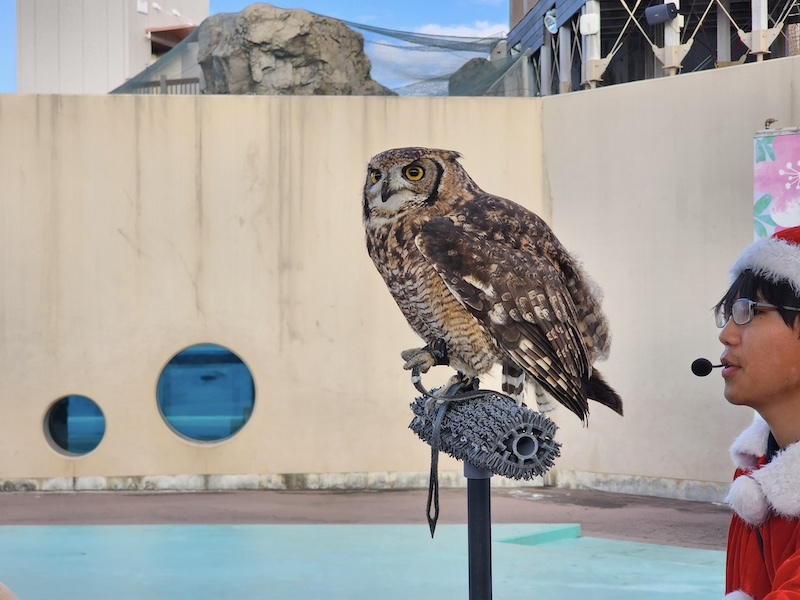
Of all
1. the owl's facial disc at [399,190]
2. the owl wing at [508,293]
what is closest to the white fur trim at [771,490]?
the owl wing at [508,293]

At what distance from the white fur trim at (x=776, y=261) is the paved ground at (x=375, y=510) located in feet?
15.0

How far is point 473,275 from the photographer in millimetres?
2400

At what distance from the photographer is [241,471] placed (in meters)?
7.13

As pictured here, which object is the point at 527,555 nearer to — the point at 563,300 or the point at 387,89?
the point at 563,300

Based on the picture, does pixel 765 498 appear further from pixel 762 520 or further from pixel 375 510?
pixel 375 510

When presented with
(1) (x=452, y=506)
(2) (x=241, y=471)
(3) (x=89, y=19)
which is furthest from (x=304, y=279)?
(3) (x=89, y=19)

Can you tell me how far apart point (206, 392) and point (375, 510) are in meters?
2.79

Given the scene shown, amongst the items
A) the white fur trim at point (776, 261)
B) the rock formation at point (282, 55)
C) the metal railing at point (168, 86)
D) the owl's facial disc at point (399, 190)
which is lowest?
the white fur trim at point (776, 261)

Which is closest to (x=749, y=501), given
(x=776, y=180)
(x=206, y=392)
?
(x=776, y=180)

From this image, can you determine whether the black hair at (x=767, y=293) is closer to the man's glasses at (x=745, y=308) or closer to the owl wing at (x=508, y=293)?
the man's glasses at (x=745, y=308)

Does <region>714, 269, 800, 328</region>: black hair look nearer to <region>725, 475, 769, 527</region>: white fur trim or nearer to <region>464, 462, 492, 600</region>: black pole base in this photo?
<region>725, 475, 769, 527</region>: white fur trim

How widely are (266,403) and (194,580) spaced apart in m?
2.41

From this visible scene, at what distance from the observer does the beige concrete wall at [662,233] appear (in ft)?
21.0

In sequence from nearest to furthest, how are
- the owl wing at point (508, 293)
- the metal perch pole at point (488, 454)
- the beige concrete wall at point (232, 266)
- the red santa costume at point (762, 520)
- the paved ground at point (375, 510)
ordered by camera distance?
the red santa costume at point (762, 520) < the metal perch pole at point (488, 454) < the owl wing at point (508, 293) < the paved ground at point (375, 510) < the beige concrete wall at point (232, 266)
